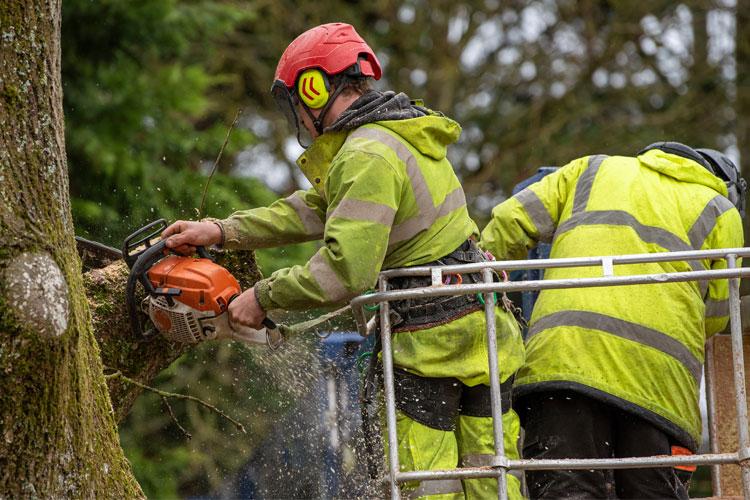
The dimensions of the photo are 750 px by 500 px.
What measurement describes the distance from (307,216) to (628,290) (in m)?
1.15

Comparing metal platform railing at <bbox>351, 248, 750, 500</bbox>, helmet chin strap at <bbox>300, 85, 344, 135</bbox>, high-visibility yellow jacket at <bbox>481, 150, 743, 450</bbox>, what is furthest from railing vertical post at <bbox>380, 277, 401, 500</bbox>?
high-visibility yellow jacket at <bbox>481, 150, 743, 450</bbox>

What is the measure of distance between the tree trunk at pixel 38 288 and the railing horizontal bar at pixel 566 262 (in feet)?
3.30

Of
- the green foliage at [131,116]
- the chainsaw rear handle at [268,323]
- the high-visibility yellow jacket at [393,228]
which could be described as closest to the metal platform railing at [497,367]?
the high-visibility yellow jacket at [393,228]

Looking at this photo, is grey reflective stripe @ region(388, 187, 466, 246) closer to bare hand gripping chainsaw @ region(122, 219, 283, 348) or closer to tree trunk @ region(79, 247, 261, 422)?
bare hand gripping chainsaw @ region(122, 219, 283, 348)

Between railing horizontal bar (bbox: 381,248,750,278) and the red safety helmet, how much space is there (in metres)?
0.66

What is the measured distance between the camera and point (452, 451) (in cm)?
339

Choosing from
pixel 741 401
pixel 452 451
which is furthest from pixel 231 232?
pixel 741 401

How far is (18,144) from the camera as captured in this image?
8.71 feet

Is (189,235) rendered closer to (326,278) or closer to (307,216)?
(307,216)

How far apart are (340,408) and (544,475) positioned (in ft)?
2.92

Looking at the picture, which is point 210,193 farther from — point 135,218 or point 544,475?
point 544,475

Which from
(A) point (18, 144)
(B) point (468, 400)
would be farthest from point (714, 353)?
(A) point (18, 144)

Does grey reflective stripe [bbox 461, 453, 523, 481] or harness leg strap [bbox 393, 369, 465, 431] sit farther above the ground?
harness leg strap [bbox 393, 369, 465, 431]

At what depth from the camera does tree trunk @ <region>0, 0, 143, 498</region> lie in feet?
8.40
